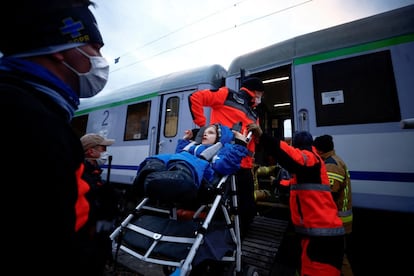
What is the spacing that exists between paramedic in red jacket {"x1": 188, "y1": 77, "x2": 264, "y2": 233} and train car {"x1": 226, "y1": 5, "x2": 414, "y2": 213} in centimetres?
79

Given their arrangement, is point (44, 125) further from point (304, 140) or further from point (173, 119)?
point (173, 119)

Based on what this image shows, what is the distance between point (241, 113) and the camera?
9.14 ft

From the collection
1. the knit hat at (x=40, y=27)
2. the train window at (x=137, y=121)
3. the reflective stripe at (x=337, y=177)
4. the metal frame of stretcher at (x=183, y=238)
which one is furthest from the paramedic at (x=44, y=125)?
the train window at (x=137, y=121)

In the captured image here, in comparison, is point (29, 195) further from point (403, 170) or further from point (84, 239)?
point (403, 170)

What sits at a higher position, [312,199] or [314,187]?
[314,187]

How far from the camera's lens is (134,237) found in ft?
5.81

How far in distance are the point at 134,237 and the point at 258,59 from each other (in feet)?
11.0

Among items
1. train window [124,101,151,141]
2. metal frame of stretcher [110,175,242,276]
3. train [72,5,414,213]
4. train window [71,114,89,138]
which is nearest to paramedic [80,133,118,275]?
metal frame of stretcher [110,175,242,276]

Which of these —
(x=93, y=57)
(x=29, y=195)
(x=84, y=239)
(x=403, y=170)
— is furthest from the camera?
(x=403, y=170)

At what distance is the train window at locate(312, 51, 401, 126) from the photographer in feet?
8.53

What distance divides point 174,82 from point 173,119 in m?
0.88

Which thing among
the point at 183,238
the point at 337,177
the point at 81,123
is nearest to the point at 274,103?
the point at 337,177

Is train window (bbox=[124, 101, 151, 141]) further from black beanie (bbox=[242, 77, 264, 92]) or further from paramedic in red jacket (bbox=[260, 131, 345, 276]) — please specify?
paramedic in red jacket (bbox=[260, 131, 345, 276])

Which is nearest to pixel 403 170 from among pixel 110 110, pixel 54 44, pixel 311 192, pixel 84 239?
pixel 311 192
